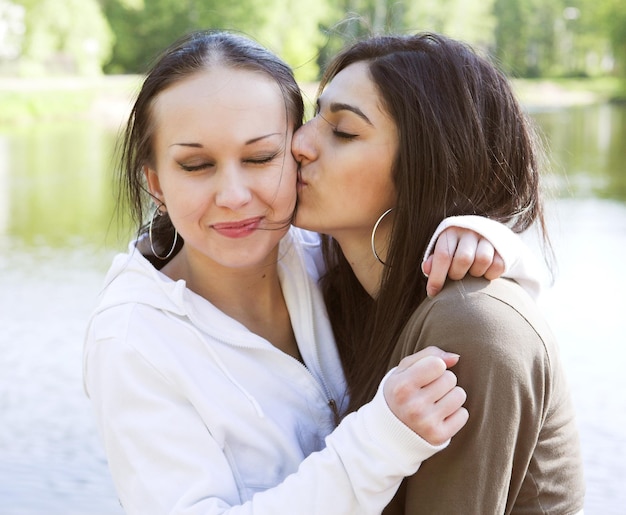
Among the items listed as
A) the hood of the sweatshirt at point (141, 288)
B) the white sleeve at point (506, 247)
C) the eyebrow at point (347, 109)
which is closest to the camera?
the white sleeve at point (506, 247)

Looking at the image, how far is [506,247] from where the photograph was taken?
1.91 m

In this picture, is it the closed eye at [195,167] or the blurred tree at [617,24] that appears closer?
the closed eye at [195,167]

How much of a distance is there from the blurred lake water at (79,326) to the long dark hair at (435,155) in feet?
4.03

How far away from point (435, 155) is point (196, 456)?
83cm

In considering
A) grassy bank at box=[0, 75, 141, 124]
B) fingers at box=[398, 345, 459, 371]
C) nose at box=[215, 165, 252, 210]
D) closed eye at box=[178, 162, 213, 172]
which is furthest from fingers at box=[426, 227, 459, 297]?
grassy bank at box=[0, 75, 141, 124]

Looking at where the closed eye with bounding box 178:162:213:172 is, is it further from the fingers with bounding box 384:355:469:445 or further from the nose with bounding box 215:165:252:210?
the fingers with bounding box 384:355:469:445

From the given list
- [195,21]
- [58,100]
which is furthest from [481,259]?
[195,21]

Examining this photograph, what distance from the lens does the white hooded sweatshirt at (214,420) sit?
177 cm

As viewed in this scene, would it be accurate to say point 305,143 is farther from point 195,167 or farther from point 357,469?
point 357,469

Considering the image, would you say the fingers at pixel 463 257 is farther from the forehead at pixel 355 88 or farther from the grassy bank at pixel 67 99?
the grassy bank at pixel 67 99

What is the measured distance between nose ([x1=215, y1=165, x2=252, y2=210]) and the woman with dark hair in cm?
19

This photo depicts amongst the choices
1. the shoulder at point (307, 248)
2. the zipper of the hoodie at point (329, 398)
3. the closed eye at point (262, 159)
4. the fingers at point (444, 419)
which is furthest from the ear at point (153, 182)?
the fingers at point (444, 419)

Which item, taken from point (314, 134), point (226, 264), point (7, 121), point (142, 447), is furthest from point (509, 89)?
point (7, 121)

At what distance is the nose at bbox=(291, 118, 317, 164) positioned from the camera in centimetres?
227
